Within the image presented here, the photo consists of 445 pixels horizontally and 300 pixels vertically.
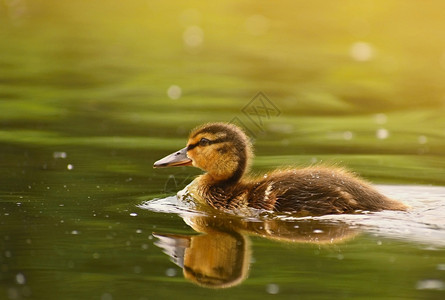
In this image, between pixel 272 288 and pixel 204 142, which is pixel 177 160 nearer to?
pixel 204 142

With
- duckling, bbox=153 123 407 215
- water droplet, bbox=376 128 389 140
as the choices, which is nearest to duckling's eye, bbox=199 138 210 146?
duckling, bbox=153 123 407 215

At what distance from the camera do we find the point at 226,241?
6.83 metres

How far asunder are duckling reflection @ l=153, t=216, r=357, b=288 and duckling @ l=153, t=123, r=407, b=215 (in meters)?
0.25

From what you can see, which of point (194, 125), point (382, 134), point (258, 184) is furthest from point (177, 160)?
point (382, 134)

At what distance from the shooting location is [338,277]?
5.99m

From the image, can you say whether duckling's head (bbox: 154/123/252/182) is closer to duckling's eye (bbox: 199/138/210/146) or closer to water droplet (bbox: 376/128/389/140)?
duckling's eye (bbox: 199/138/210/146)

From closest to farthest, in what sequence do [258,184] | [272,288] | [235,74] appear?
[272,288], [258,184], [235,74]

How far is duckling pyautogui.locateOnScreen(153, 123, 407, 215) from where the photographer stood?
299 inches

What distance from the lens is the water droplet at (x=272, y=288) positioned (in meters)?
5.69

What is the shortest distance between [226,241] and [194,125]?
4704 millimetres

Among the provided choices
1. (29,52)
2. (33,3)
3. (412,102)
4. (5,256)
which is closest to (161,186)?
(5,256)

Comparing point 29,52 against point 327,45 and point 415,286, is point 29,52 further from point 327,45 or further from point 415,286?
point 415,286

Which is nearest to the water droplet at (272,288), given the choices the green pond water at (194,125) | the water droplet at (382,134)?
the green pond water at (194,125)

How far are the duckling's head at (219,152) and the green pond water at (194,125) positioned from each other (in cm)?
36
